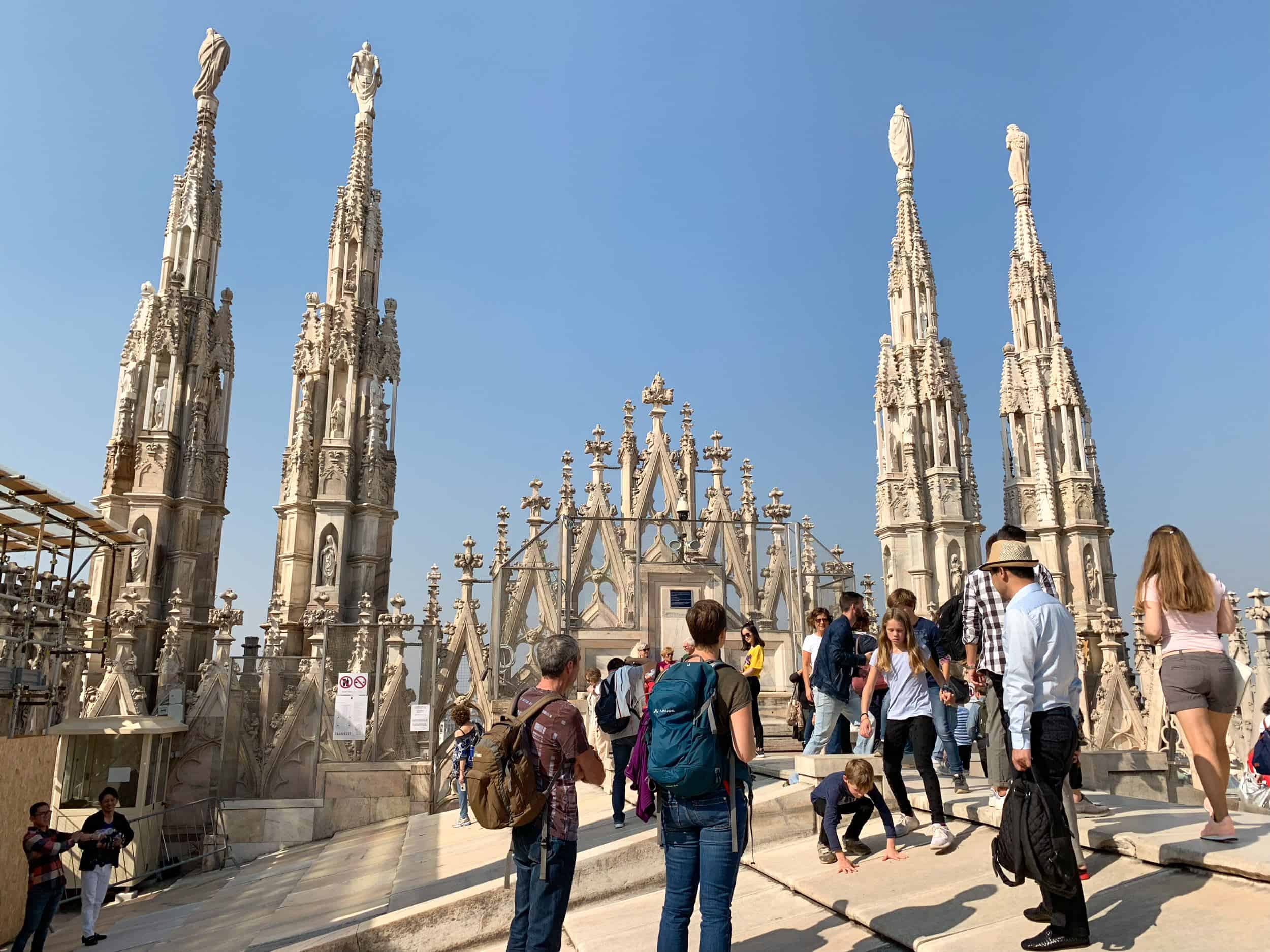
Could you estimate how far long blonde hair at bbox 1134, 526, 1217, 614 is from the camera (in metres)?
4.63

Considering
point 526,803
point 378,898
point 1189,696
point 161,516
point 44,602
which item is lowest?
point 378,898

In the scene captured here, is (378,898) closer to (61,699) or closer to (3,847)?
(3,847)

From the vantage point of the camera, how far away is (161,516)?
1923 centimetres

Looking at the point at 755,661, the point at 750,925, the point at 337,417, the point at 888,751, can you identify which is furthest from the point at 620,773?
the point at 337,417

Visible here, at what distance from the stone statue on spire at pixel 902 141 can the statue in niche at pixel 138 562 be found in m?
20.6

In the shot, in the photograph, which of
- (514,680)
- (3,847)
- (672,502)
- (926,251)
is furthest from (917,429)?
(3,847)

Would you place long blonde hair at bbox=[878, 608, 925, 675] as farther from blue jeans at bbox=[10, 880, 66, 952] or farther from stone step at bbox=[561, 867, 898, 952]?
blue jeans at bbox=[10, 880, 66, 952]

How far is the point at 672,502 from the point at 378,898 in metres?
11.3

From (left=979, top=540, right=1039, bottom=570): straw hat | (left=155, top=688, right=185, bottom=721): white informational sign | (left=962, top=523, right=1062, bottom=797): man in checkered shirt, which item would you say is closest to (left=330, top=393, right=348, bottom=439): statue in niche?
(left=155, top=688, right=185, bottom=721): white informational sign

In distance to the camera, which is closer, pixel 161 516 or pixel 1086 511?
pixel 161 516

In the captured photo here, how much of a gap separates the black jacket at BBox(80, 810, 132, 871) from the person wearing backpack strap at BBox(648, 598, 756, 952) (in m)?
9.02

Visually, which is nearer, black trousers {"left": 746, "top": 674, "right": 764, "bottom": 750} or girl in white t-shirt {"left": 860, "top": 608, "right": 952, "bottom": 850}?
girl in white t-shirt {"left": 860, "top": 608, "right": 952, "bottom": 850}

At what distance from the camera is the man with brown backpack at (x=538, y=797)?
13.7ft

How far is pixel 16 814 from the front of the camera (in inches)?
431
